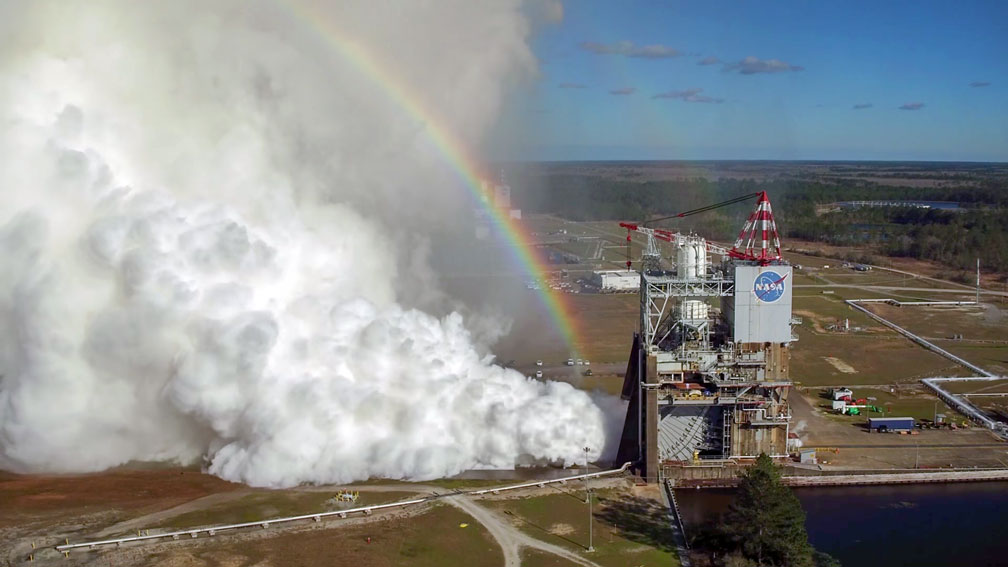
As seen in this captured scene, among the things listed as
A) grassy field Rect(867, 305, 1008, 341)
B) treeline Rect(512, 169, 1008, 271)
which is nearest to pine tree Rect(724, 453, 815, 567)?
grassy field Rect(867, 305, 1008, 341)

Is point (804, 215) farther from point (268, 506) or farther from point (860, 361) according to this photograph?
point (268, 506)

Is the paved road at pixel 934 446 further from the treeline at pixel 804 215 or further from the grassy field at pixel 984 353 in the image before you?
the treeline at pixel 804 215

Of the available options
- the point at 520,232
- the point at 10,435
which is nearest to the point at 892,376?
the point at 10,435

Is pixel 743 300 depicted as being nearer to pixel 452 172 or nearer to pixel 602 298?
pixel 452 172

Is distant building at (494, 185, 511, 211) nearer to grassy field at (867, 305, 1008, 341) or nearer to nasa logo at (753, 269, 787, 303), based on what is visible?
grassy field at (867, 305, 1008, 341)

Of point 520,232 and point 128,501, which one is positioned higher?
point 520,232

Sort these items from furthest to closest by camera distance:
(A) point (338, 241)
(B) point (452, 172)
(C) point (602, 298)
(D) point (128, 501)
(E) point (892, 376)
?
(C) point (602, 298) → (B) point (452, 172) → (E) point (892, 376) → (A) point (338, 241) → (D) point (128, 501)

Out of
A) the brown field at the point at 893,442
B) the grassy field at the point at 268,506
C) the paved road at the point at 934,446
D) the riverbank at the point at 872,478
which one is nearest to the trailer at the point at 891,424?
the brown field at the point at 893,442
